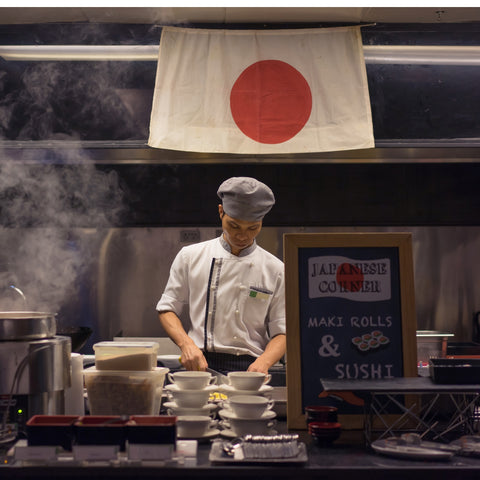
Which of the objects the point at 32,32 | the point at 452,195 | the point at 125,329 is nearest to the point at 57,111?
the point at 32,32

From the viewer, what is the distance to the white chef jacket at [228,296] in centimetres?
295

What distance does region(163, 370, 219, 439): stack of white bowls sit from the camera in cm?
140

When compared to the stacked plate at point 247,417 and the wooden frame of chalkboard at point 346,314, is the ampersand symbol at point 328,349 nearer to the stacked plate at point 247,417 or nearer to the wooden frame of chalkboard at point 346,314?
the wooden frame of chalkboard at point 346,314

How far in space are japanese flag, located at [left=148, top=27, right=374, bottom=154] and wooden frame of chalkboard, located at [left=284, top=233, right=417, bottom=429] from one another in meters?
2.10

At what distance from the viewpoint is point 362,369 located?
5.14 ft

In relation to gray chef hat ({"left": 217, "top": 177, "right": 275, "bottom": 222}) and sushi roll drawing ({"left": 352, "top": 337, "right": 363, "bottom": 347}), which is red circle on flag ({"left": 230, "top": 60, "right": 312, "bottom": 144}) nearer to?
gray chef hat ({"left": 217, "top": 177, "right": 275, "bottom": 222})

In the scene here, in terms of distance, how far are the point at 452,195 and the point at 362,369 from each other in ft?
10.1

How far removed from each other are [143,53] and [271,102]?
3.77 ft

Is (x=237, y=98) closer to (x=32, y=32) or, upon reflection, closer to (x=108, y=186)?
(x=108, y=186)

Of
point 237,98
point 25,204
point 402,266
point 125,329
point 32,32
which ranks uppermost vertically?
point 32,32

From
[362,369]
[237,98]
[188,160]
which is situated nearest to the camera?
[362,369]

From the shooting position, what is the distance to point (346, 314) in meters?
1.60

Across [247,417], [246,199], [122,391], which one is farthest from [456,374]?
[246,199]

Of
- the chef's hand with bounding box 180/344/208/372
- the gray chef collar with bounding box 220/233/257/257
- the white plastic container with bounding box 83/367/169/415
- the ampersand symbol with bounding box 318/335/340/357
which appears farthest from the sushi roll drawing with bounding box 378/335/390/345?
the gray chef collar with bounding box 220/233/257/257
